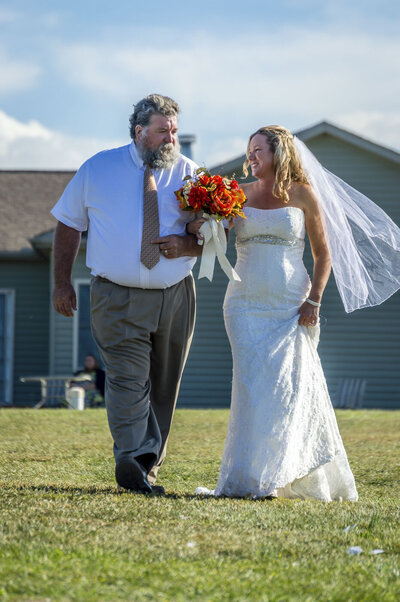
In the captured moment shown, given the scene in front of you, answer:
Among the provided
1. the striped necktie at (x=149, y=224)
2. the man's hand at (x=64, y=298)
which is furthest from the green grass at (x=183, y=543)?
the striped necktie at (x=149, y=224)

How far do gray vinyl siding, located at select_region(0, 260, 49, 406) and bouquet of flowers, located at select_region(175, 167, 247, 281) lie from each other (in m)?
14.7

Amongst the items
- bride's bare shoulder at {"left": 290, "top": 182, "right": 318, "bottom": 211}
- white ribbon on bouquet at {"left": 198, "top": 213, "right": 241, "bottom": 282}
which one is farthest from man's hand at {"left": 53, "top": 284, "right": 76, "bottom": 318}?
bride's bare shoulder at {"left": 290, "top": 182, "right": 318, "bottom": 211}

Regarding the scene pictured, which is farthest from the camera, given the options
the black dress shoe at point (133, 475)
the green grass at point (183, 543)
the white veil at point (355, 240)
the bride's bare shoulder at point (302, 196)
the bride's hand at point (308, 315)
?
the white veil at point (355, 240)

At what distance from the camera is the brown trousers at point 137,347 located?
5797 mm

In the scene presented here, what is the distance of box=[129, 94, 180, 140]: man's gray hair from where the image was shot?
19.6 ft

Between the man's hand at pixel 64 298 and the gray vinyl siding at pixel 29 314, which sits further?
the gray vinyl siding at pixel 29 314

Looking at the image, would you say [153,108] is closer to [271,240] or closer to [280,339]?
[271,240]

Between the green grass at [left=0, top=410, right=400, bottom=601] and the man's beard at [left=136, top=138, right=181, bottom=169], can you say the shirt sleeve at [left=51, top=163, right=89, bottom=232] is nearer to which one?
the man's beard at [left=136, top=138, right=181, bottom=169]

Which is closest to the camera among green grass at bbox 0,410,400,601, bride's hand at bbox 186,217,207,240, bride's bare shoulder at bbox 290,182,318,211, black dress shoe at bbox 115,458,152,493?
green grass at bbox 0,410,400,601

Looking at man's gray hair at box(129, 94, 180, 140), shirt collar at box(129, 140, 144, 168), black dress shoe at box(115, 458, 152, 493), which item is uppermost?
man's gray hair at box(129, 94, 180, 140)

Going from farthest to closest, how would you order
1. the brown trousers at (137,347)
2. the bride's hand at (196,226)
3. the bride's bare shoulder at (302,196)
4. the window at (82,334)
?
the window at (82,334)
the bride's bare shoulder at (302,196)
the bride's hand at (196,226)
the brown trousers at (137,347)

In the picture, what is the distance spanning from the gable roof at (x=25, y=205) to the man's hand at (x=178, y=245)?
46.2 ft

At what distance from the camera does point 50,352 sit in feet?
64.8

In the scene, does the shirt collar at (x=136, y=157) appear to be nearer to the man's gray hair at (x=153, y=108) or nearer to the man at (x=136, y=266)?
the man at (x=136, y=266)
